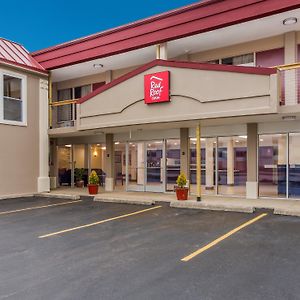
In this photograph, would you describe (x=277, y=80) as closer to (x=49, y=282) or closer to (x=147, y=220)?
(x=147, y=220)

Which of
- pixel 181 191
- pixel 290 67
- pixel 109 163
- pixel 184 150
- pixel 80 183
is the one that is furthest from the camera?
pixel 80 183

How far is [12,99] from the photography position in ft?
50.6

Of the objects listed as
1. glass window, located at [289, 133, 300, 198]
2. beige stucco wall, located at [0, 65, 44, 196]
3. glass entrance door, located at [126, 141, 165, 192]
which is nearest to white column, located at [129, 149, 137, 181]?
glass entrance door, located at [126, 141, 165, 192]

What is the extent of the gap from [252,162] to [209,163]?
2257 mm

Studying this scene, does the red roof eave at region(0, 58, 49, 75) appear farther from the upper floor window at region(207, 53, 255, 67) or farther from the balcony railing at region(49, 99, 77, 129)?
the upper floor window at region(207, 53, 255, 67)

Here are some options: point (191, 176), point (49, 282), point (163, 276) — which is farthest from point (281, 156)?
point (49, 282)

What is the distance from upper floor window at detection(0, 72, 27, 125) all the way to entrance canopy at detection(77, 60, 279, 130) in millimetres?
3555

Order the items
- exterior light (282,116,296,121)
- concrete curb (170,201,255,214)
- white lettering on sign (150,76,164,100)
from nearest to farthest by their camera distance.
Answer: concrete curb (170,201,255,214) < exterior light (282,116,296,121) < white lettering on sign (150,76,164,100)

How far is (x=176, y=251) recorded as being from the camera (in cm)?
636

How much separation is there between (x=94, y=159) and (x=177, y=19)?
945 cm

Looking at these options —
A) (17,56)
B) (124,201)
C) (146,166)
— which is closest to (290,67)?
(124,201)

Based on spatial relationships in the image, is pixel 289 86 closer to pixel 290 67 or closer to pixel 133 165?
pixel 290 67

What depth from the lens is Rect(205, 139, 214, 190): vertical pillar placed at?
14785 millimetres

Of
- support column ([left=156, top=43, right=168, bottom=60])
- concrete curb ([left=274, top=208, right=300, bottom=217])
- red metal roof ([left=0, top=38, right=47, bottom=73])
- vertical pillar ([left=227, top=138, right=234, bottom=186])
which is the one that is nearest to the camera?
concrete curb ([left=274, top=208, right=300, bottom=217])
